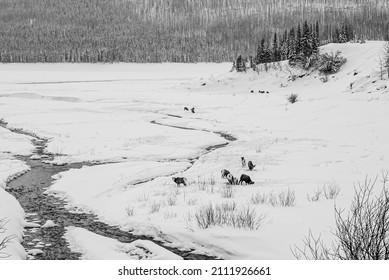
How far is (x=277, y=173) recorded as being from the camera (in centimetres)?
1291

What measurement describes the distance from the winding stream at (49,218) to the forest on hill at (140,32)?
12372 centimetres

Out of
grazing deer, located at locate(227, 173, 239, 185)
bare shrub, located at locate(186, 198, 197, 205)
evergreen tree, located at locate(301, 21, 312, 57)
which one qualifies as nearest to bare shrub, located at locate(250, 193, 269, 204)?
bare shrub, located at locate(186, 198, 197, 205)

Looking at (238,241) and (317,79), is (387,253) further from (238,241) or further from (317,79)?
(317,79)

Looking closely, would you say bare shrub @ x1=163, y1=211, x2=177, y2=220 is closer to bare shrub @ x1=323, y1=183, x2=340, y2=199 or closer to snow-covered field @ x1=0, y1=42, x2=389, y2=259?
snow-covered field @ x1=0, y1=42, x2=389, y2=259

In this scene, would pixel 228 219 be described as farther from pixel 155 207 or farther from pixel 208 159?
pixel 208 159

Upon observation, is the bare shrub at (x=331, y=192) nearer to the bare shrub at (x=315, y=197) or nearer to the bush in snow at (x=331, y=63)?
the bare shrub at (x=315, y=197)

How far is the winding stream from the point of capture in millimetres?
7348

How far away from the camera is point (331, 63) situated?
52.7 metres

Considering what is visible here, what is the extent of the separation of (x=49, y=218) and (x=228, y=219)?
4.58 metres

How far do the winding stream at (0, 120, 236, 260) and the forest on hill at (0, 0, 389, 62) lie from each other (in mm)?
123723

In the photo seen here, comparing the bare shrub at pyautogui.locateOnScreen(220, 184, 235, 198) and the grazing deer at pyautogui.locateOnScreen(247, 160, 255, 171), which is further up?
the bare shrub at pyautogui.locateOnScreen(220, 184, 235, 198)

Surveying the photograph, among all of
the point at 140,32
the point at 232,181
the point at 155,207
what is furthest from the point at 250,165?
the point at 140,32

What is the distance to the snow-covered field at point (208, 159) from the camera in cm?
759
